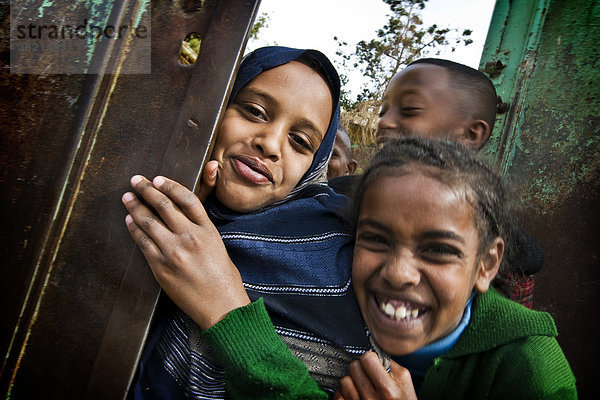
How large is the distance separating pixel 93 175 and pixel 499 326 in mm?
1264

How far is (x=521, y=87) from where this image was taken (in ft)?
6.59

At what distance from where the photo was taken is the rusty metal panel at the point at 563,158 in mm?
1809

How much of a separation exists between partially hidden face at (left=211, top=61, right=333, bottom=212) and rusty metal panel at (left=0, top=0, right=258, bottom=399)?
29 centimetres

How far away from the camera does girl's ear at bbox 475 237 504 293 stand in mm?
1165

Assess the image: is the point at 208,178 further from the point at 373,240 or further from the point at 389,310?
the point at 389,310

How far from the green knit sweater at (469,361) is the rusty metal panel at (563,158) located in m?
0.93

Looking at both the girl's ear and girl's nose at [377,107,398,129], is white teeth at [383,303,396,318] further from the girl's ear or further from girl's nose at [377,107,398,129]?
girl's nose at [377,107,398,129]

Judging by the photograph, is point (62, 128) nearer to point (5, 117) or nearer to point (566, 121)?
point (5, 117)

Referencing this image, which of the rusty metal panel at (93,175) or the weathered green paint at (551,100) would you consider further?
the weathered green paint at (551,100)

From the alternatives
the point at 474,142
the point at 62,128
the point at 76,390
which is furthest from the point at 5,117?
the point at 474,142

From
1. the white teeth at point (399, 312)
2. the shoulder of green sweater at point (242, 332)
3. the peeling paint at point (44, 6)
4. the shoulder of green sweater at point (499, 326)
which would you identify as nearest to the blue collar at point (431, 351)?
the shoulder of green sweater at point (499, 326)

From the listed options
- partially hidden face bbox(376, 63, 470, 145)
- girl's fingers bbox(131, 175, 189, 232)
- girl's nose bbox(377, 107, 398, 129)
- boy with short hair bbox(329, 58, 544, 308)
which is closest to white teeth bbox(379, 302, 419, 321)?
girl's fingers bbox(131, 175, 189, 232)

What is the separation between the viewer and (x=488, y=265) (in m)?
1.20

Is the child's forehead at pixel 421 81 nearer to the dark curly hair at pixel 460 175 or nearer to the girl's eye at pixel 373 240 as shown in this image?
the dark curly hair at pixel 460 175
